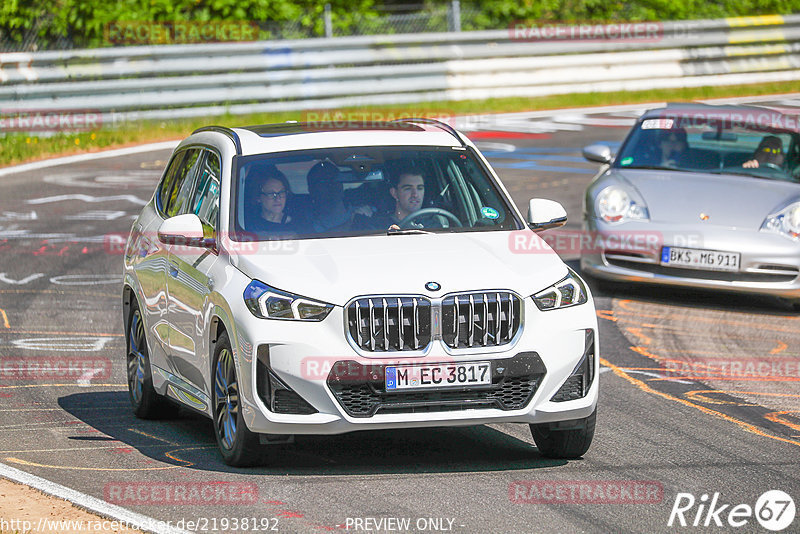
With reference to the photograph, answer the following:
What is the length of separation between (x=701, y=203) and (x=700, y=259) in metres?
0.60

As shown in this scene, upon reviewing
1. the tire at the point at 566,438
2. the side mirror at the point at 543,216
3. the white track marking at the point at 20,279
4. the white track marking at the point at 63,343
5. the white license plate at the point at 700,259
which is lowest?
the white track marking at the point at 20,279

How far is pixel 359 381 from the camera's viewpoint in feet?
21.7

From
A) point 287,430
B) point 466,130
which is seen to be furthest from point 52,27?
point 287,430

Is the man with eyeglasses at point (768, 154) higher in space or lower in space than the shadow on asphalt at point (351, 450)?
higher

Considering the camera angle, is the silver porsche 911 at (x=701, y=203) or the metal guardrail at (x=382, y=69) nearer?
the silver porsche 911 at (x=701, y=203)

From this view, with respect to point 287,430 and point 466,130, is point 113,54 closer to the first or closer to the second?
point 466,130

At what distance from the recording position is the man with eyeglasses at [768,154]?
13.1 meters

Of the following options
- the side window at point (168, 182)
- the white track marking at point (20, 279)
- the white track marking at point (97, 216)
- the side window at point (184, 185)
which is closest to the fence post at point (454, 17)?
the white track marking at point (97, 216)

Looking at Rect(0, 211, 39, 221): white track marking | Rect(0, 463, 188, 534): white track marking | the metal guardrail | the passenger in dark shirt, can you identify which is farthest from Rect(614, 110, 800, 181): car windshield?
the metal guardrail

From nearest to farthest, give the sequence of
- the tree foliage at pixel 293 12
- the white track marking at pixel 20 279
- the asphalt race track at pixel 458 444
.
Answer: the asphalt race track at pixel 458 444 < the white track marking at pixel 20 279 < the tree foliage at pixel 293 12

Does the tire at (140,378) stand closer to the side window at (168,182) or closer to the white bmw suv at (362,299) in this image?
the white bmw suv at (362,299)

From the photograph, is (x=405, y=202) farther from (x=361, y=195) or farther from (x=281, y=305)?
(x=281, y=305)

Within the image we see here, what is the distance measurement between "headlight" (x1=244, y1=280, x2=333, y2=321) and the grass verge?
13936 mm

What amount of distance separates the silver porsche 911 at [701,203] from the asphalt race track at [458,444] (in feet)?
1.12
